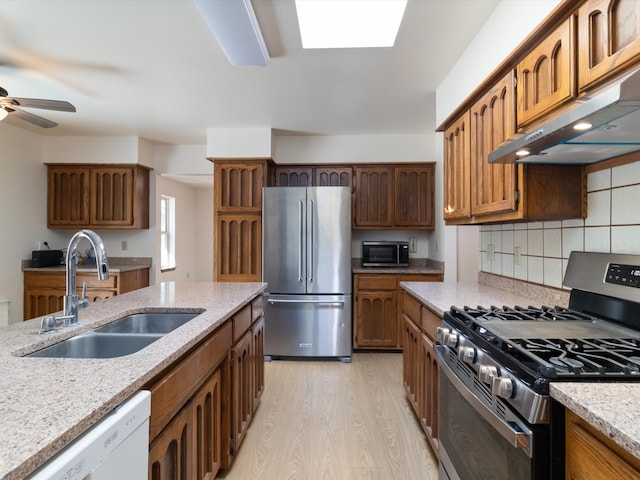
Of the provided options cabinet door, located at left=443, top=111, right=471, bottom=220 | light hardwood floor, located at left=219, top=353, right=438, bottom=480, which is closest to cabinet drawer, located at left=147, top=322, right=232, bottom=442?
light hardwood floor, located at left=219, top=353, right=438, bottom=480

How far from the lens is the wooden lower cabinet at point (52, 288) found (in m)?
3.74

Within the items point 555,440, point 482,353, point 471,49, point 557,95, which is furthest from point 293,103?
point 555,440

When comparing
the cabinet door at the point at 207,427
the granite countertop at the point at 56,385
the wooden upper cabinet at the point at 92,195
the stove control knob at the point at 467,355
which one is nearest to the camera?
the granite countertop at the point at 56,385

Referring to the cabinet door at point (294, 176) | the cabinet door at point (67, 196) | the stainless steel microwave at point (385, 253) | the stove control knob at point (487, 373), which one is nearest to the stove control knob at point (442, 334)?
the stove control knob at point (487, 373)

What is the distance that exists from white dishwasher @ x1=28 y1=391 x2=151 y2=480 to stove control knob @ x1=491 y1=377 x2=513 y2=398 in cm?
Result: 95

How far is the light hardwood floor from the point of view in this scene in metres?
1.82

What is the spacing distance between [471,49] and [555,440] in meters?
2.08

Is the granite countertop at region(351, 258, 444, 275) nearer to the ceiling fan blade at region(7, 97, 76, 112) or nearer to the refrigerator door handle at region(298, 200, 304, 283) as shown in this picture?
the refrigerator door handle at region(298, 200, 304, 283)

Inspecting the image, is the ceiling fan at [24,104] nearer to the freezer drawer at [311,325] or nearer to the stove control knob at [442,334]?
the freezer drawer at [311,325]

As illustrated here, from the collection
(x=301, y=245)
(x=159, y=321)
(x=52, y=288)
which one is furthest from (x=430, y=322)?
(x=52, y=288)

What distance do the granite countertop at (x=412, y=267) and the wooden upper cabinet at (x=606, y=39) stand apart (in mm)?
2537

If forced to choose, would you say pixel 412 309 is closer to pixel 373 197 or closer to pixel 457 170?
pixel 457 170

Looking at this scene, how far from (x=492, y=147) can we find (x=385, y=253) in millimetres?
2220

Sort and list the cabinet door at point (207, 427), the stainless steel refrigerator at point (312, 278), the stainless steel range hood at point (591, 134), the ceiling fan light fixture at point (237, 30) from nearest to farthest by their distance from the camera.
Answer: the stainless steel range hood at point (591, 134) → the cabinet door at point (207, 427) → the ceiling fan light fixture at point (237, 30) → the stainless steel refrigerator at point (312, 278)
